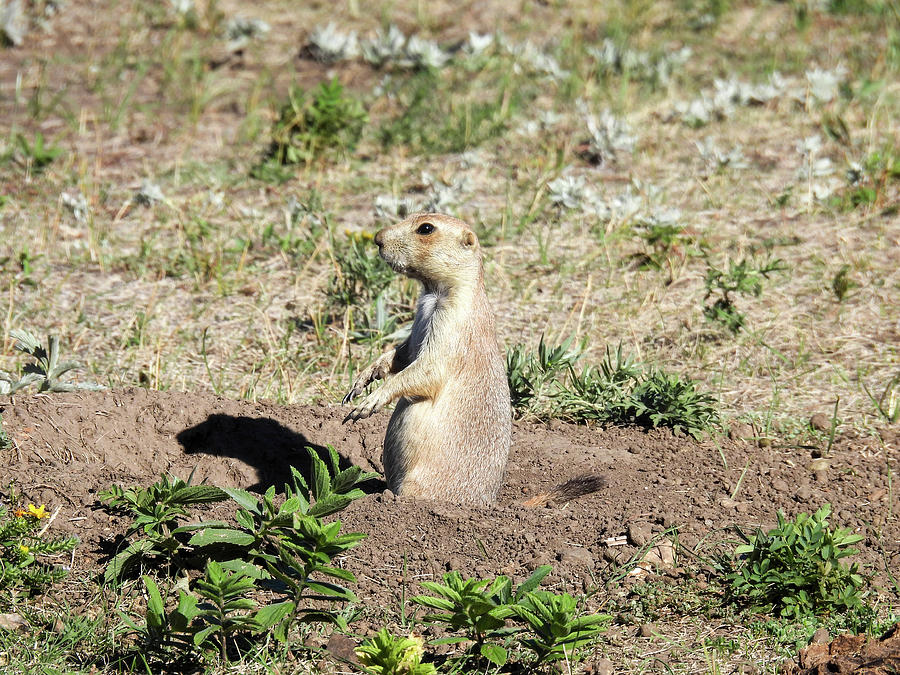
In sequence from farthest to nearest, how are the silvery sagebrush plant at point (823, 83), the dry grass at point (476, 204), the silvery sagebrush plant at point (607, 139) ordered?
the silvery sagebrush plant at point (823, 83)
the silvery sagebrush plant at point (607, 139)
the dry grass at point (476, 204)

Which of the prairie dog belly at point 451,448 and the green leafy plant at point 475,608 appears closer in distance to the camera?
the green leafy plant at point 475,608

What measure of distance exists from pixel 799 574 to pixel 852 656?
38cm

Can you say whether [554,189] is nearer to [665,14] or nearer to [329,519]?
[329,519]

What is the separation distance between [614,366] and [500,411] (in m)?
1.50

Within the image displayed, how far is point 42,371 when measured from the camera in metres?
5.00

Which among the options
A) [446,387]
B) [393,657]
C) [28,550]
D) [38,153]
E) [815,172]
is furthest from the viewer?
[38,153]

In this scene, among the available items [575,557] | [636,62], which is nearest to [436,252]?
[575,557]

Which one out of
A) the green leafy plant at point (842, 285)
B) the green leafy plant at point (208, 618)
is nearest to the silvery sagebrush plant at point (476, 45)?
the green leafy plant at point (842, 285)

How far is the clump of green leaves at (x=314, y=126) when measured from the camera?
8.27 metres

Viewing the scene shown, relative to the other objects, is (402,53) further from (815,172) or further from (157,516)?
(157,516)

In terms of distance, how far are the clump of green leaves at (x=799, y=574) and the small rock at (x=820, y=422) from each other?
61.3 inches

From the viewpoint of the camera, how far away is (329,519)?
4.12m

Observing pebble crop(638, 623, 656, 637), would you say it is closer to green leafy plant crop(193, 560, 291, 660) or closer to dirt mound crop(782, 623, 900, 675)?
dirt mound crop(782, 623, 900, 675)

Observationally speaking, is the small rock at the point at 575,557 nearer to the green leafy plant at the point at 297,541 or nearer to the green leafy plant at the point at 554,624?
the green leafy plant at the point at 554,624
